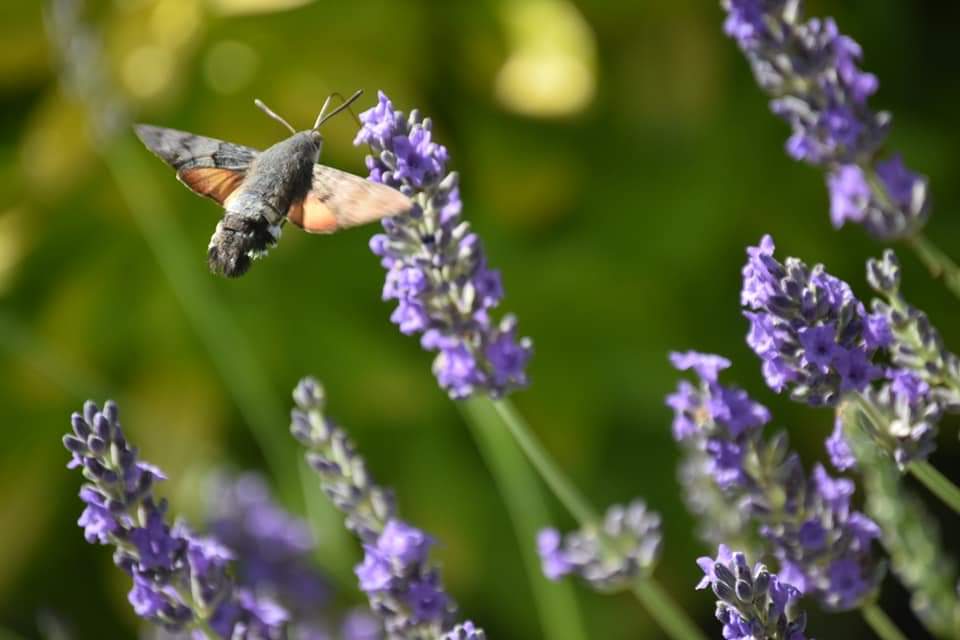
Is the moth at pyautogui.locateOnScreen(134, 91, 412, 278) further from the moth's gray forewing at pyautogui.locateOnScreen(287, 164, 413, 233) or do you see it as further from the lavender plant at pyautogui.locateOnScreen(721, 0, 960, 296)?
the lavender plant at pyautogui.locateOnScreen(721, 0, 960, 296)

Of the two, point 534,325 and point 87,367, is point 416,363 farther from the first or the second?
point 87,367

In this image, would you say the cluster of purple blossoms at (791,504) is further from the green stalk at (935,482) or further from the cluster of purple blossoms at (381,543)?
the cluster of purple blossoms at (381,543)

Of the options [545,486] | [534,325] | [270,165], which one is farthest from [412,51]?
[270,165]

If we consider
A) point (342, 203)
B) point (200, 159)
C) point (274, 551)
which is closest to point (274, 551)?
point (274, 551)

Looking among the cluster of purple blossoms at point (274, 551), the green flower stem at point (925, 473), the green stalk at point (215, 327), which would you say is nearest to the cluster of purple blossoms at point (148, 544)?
the green flower stem at point (925, 473)

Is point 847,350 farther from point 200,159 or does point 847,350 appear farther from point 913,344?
point 200,159

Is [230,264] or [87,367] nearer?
[230,264]
